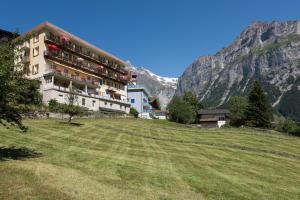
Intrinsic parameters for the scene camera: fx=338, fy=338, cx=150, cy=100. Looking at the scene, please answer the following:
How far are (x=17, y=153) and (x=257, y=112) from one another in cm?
7951

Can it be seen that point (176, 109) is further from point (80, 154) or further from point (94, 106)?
point (80, 154)

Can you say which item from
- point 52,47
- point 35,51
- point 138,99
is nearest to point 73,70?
point 52,47

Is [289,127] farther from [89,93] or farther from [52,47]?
[52,47]

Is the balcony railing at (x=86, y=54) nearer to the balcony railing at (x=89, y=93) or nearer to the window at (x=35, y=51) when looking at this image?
the window at (x=35, y=51)

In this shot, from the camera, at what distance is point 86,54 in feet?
293

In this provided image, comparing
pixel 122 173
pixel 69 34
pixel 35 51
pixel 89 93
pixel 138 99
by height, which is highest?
pixel 69 34

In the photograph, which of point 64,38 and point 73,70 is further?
point 73,70

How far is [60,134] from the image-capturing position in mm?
36938

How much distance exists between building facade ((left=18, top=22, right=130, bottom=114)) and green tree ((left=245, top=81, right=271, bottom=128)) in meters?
35.7

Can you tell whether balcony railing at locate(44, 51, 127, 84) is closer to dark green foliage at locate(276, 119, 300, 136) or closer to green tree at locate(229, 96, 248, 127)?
green tree at locate(229, 96, 248, 127)

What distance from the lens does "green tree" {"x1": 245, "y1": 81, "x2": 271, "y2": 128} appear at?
300ft

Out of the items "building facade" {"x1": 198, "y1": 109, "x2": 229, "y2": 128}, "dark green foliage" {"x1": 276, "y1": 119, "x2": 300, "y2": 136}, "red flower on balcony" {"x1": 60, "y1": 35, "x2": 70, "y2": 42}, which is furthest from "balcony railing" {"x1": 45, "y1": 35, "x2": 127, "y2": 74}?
"dark green foliage" {"x1": 276, "y1": 119, "x2": 300, "y2": 136}

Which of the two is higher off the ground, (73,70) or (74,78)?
(73,70)

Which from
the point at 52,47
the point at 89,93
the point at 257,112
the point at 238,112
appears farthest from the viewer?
the point at 238,112
